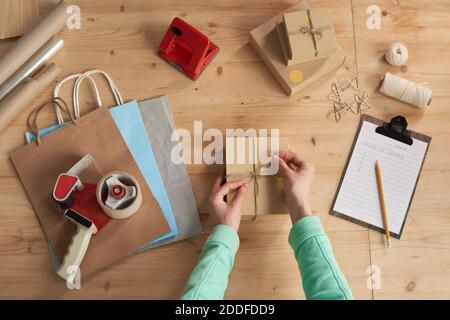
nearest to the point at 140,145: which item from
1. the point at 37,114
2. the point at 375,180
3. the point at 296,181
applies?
the point at 37,114

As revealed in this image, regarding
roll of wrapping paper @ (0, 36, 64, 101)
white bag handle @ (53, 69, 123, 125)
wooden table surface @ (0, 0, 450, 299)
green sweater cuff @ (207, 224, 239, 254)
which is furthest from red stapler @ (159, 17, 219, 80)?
green sweater cuff @ (207, 224, 239, 254)

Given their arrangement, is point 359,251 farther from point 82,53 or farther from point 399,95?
point 82,53

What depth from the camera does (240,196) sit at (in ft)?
2.71

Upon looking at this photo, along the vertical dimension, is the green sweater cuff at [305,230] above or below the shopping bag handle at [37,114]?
below

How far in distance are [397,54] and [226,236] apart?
535 mm

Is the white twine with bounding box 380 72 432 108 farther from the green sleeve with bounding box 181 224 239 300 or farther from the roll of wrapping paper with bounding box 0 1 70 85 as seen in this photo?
the roll of wrapping paper with bounding box 0 1 70 85

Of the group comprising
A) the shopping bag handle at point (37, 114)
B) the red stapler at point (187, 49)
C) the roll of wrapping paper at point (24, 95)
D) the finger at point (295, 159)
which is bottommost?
the finger at point (295, 159)

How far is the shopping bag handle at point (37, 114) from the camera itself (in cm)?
89

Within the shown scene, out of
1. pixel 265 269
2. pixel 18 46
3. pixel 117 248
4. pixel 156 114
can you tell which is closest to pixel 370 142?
pixel 265 269

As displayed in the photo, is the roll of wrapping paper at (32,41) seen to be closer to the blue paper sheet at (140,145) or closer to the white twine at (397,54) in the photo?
the blue paper sheet at (140,145)

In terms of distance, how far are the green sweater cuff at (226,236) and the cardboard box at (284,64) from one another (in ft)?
1.05

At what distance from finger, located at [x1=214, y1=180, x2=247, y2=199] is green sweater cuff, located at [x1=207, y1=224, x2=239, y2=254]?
0.20 ft

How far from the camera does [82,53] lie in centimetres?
94

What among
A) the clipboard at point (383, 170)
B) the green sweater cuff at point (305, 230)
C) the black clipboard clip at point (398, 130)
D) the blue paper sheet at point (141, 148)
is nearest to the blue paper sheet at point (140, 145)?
the blue paper sheet at point (141, 148)
